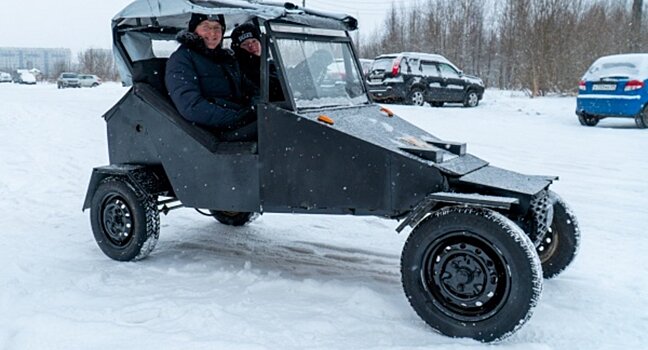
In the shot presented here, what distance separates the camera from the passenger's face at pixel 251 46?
17.6 feet

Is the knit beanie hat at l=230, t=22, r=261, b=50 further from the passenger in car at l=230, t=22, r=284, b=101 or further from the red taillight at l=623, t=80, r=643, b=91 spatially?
the red taillight at l=623, t=80, r=643, b=91

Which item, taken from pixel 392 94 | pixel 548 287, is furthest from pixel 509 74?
pixel 548 287

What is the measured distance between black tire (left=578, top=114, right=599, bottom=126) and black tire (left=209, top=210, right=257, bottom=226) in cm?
1156

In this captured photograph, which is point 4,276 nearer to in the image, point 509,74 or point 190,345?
point 190,345

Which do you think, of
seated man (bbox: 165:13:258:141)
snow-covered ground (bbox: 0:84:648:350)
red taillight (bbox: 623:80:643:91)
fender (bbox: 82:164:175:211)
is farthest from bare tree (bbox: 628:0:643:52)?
fender (bbox: 82:164:175:211)

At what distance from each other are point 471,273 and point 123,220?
9.87 ft

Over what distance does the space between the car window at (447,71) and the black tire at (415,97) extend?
1221 mm

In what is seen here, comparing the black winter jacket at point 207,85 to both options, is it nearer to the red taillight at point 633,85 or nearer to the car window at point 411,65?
the red taillight at point 633,85

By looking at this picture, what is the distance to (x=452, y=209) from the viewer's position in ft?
12.9

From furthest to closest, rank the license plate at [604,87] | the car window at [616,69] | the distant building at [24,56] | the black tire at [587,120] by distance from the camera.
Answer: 1. the distant building at [24,56]
2. the black tire at [587,120]
3. the license plate at [604,87]
4. the car window at [616,69]

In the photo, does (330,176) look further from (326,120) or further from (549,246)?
(549,246)

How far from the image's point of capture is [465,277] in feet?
12.7

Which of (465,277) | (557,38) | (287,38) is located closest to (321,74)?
(287,38)

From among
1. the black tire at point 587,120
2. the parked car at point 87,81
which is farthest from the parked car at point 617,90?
the parked car at point 87,81
